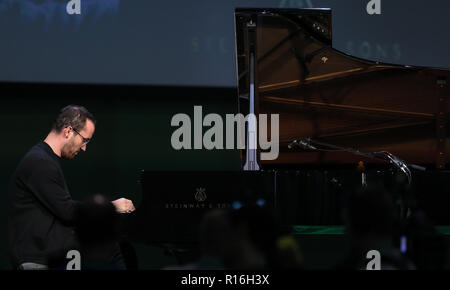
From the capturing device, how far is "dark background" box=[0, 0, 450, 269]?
5613 millimetres

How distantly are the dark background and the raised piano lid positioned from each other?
1.35 m

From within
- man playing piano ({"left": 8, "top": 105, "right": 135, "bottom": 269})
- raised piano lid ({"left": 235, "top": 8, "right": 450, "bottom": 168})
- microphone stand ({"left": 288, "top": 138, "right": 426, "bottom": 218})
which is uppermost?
raised piano lid ({"left": 235, "top": 8, "right": 450, "bottom": 168})

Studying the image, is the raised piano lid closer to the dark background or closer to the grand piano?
the grand piano

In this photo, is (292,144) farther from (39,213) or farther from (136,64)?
(136,64)

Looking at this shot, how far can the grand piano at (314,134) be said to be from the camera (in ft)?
11.7

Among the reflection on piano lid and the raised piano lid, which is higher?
the raised piano lid

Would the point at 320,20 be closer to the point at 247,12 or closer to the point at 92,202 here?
the point at 247,12

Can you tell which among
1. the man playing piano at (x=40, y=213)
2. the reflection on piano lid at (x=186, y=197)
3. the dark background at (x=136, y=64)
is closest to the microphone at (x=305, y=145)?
the reflection on piano lid at (x=186, y=197)

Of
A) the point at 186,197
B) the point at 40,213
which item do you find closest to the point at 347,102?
the point at 186,197

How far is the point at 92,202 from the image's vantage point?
2.04m

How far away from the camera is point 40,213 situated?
3410 millimetres

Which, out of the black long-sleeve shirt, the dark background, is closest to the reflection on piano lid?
the black long-sleeve shirt

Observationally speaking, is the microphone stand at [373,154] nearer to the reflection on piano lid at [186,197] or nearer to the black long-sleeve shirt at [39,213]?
the reflection on piano lid at [186,197]
